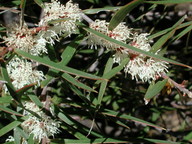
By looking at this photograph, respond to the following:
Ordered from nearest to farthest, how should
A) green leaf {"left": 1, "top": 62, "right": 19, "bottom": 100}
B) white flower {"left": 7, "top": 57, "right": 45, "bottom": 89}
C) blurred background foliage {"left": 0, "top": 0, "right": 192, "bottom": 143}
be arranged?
green leaf {"left": 1, "top": 62, "right": 19, "bottom": 100}, white flower {"left": 7, "top": 57, "right": 45, "bottom": 89}, blurred background foliage {"left": 0, "top": 0, "right": 192, "bottom": 143}

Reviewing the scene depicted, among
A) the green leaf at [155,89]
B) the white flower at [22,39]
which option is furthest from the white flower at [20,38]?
the green leaf at [155,89]

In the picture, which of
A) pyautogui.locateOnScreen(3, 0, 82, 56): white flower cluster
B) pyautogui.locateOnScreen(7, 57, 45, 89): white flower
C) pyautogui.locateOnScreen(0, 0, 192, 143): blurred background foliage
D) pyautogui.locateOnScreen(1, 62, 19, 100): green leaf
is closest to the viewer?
pyautogui.locateOnScreen(1, 62, 19, 100): green leaf

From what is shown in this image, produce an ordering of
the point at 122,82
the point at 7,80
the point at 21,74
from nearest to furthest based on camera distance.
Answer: the point at 7,80 < the point at 21,74 < the point at 122,82

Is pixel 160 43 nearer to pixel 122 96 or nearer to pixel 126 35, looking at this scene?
pixel 126 35

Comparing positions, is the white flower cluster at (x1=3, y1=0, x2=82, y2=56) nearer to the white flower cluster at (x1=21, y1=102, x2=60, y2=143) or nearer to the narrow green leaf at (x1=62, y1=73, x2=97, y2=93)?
the narrow green leaf at (x1=62, y1=73, x2=97, y2=93)

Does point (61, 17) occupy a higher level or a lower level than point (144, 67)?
higher

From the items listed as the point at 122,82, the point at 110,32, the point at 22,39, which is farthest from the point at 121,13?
the point at 122,82

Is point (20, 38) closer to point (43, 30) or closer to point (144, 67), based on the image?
point (43, 30)

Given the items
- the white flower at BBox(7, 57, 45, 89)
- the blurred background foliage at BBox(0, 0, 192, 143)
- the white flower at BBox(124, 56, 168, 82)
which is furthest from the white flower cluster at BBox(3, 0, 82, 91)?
the white flower at BBox(124, 56, 168, 82)
